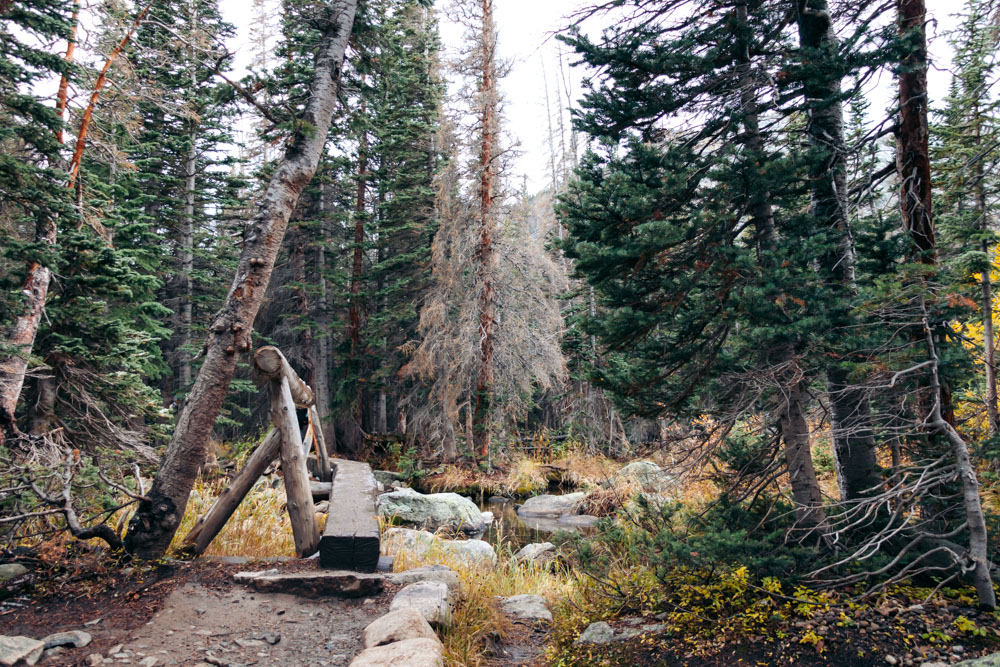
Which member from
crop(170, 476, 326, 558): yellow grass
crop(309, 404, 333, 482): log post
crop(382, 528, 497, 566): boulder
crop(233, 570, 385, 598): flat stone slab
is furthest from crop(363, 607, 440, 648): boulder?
crop(309, 404, 333, 482): log post

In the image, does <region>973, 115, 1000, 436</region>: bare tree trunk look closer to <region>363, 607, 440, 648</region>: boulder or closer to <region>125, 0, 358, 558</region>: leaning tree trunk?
<region>363, 607, 440, 648</region>: boulder

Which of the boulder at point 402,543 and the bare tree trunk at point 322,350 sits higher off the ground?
the bare tree trunk at point 322,350

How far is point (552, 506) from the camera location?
12719 mm

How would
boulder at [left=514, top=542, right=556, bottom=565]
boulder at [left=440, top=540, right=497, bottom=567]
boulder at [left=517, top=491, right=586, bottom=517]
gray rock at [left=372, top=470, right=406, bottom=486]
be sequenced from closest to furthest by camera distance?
boulder at [left=440, top=540, right=497, bottom=567] < boulder at [left=514, top=542, right=556, bottom=565] < boulder at [left=517, top=491, right=586, bottom=517] < gray rock at [left=372, top=470, right=406, bottom=486]

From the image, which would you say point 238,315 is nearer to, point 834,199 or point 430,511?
point 834,199

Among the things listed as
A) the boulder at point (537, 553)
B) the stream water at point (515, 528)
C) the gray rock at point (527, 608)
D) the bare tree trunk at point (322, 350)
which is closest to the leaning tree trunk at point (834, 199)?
the gray rock at point (527, 608)

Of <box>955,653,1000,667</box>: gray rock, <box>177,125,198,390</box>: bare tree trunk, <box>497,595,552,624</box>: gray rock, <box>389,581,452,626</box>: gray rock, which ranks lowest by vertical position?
<box>497,595,552,624</box>: gray rock

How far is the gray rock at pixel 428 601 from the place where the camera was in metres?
3.87

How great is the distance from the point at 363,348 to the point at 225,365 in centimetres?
1256

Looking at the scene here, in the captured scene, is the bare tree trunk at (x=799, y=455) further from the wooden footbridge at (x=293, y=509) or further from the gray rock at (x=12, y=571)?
the gray rock at (x=12, y=571)

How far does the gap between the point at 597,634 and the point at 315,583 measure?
235 centimetres

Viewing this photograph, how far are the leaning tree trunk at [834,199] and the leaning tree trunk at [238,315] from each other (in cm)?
455

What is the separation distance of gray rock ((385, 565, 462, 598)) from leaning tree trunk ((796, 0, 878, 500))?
3.39 m

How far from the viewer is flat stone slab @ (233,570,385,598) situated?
14.3 ft
